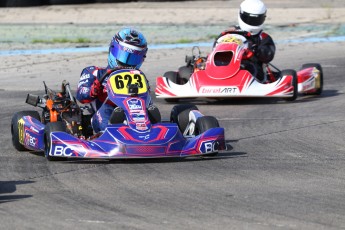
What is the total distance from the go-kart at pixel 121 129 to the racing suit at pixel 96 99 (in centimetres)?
10

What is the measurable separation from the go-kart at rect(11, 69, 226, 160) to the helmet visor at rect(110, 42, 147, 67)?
0.26m

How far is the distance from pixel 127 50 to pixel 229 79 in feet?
10.2

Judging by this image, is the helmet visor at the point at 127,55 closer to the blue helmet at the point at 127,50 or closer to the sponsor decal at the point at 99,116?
the blue helmet at the point at 127,50

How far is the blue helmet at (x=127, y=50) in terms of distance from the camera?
8672 millimetres

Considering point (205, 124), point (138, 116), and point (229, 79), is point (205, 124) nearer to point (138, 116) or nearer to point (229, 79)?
point (138, 116)

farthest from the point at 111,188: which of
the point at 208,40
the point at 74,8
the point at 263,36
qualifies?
the point at 74,8

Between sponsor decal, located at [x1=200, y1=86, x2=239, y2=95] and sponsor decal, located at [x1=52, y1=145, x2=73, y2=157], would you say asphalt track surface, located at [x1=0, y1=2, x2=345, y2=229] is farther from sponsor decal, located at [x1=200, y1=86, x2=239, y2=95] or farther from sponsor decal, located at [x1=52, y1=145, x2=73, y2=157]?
sponsor decal, located at [x1=200, y1=86, x2=239, y2=95]

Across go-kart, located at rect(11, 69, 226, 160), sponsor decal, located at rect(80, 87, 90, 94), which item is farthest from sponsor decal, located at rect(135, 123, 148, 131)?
sponsor decal, located at rect(80, 87, 90, 94)

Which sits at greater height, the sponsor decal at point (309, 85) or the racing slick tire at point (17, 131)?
the racing slick tire at point (17, 131)

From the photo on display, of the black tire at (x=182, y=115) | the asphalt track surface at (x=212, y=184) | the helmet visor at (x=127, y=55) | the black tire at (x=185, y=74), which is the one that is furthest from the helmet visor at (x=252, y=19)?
the helmet visor at (x=127, y=55)

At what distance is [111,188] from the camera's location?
6770 mm

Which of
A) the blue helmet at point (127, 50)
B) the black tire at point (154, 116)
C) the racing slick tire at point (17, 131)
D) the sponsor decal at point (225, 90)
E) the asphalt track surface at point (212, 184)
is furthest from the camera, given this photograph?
the sponsor decal at point (225, 90)

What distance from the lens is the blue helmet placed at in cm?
867

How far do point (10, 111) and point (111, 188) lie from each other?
468 cm
